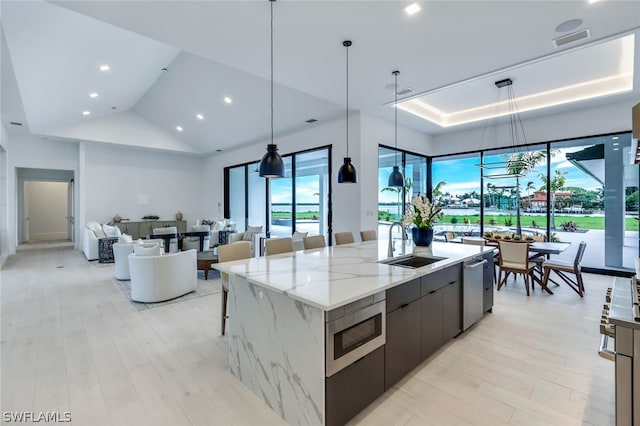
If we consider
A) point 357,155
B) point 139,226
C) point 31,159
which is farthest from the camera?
point 139,226

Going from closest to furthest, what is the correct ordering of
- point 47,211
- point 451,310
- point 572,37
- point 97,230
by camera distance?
1. point 451,310
2. point 572,37
3. point 97,230
4. point 47,211

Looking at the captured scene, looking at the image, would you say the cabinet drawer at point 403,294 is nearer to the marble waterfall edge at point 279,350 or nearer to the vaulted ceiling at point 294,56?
the marble waterfall edge at point 279,350

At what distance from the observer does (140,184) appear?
32.7 ft

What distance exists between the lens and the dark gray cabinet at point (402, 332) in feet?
6.86

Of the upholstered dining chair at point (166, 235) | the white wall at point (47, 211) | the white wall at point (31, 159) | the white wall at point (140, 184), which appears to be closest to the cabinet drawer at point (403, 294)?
the upholstered dining chair at point (166, 235)

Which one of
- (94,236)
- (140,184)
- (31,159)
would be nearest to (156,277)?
(94,236)

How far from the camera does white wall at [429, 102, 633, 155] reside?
17.5ft

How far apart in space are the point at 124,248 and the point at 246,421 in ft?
15.4

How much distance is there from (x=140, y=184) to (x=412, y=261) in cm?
1008

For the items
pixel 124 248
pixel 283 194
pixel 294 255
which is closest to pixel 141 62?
pixel 124 248

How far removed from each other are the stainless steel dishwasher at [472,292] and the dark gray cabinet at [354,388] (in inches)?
59.5

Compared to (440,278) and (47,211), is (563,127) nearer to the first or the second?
(440,278)

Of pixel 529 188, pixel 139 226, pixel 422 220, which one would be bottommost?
pixel 139 226

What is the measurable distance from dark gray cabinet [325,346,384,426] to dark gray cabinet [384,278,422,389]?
11cm
